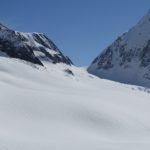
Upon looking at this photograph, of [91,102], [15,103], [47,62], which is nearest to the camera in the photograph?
[15,103]

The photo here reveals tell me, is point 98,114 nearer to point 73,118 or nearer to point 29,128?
point 73,118

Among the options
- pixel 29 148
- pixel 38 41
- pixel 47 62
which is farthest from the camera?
pixel 38 41

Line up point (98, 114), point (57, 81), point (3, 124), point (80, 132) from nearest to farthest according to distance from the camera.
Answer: point (3, 124) → point (80, 132) → point (98, 114) → point (57, 81)

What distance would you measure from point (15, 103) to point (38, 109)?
1515 millimetres

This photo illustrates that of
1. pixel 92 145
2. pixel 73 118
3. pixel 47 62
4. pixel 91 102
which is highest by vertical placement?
pixel 47 62

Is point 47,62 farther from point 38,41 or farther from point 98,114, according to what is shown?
point 98,114

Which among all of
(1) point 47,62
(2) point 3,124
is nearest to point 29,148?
(2) point 3,124

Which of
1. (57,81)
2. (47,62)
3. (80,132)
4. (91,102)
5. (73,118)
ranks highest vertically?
(47,62)

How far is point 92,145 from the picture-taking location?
25.0m

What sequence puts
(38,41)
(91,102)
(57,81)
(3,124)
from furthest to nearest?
1. (38,41)
2. (57,81)
3. (91,102)
4. (3,124)

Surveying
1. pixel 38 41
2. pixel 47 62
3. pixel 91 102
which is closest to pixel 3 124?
pixel 91 102

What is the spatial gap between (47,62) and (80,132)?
106 meters

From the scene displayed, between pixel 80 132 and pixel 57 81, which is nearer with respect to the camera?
pixel 80 132

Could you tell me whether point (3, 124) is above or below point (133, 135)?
below
